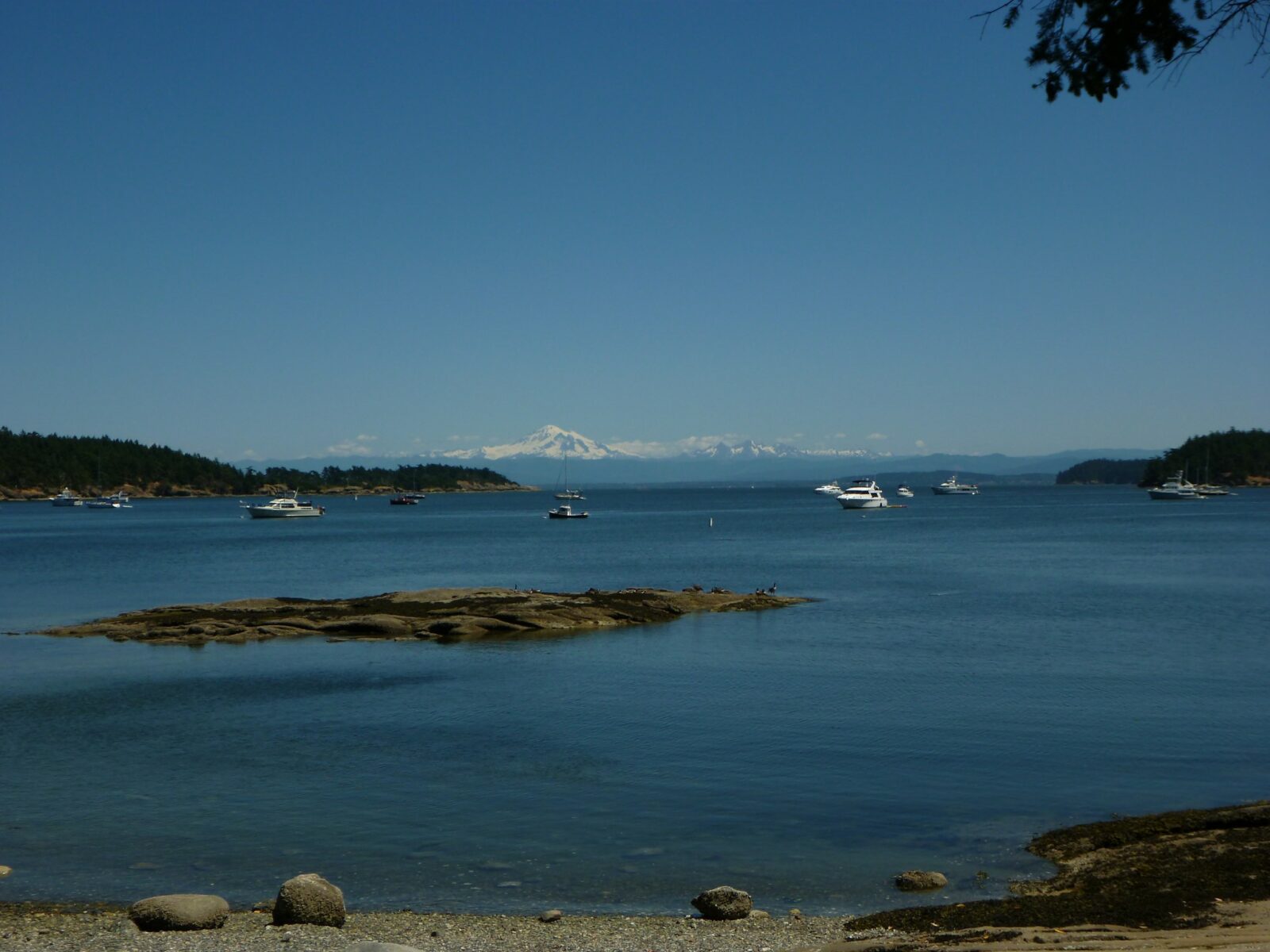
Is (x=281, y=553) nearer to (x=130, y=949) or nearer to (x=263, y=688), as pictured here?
(x=263, y=688)

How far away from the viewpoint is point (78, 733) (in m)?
26.4

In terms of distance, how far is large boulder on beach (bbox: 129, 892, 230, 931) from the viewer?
46.6ft

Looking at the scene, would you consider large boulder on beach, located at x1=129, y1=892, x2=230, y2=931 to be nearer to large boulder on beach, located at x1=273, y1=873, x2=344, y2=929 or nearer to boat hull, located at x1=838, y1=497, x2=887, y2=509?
large boulder on beach, located at x1=273, y1=873, x2=344, y2=929

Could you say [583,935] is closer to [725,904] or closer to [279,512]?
[725,904]

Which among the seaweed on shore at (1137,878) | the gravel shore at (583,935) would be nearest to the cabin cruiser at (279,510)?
the gravel shore at (583,935)

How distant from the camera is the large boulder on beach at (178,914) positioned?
559 inches

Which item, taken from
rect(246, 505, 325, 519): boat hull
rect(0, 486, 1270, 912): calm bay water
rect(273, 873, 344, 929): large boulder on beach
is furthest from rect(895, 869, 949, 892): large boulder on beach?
rect(246, 505, 325, 519): boat hull

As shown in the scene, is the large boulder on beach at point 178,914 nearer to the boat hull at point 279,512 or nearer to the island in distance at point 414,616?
the island in distance at point 414,616

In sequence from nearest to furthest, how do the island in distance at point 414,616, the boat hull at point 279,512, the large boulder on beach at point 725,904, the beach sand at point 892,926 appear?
the beach sand at point 892,926, the large boulder on beach at point 725,904, the island in distance at point 414,616, the boat hull at point 279,512

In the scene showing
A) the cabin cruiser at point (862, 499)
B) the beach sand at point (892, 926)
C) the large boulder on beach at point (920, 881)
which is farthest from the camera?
the cabin cruiser at point (862, 499)

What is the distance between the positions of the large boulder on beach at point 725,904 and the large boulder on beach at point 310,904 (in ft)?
14.7

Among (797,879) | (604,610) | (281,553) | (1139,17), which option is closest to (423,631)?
(604,610)

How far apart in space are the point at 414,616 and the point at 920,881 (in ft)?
105

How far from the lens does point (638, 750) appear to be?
24.5 meters
